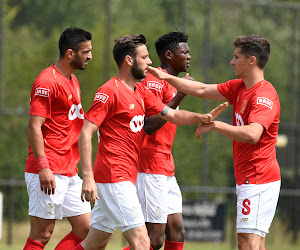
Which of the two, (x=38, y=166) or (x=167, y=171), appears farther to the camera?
(x=167, y=171)

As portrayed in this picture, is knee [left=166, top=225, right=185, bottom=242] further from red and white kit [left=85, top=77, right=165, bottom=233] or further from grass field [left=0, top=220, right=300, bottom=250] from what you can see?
grass field [left=0, top=220, right=300, bottom=250]

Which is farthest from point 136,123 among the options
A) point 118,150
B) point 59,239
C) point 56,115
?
point 59,239

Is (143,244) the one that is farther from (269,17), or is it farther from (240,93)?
(269,17)

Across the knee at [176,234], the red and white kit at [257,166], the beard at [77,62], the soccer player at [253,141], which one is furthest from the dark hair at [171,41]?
the knee at [176,234]

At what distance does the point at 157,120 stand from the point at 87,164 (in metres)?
1.27

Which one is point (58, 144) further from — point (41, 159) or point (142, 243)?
point (142, 243)

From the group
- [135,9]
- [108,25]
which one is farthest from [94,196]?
[135,9]

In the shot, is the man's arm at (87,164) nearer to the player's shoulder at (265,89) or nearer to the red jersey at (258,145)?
the red jersey at (258,145)

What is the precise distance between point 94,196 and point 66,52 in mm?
1827

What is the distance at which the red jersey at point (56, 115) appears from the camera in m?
7.51

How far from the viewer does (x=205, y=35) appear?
19.0 meters

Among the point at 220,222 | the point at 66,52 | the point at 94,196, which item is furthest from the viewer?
the point at 220,222

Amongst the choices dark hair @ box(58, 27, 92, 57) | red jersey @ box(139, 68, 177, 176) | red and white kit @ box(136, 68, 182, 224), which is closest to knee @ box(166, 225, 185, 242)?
red and white kit @ box(136, 68, 182, 224)

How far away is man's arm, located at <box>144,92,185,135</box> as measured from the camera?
7762 millimetres
